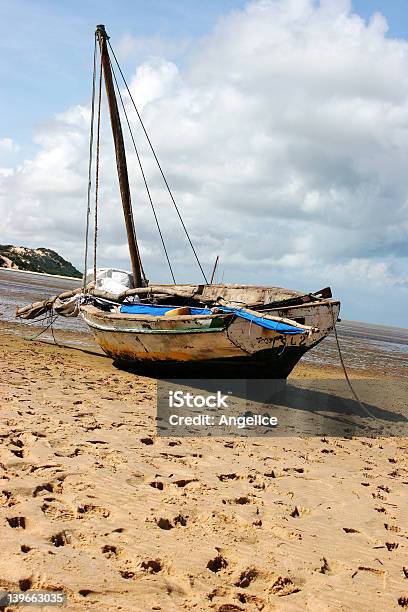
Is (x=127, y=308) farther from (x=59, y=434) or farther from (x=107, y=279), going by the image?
(x=59, y=434)

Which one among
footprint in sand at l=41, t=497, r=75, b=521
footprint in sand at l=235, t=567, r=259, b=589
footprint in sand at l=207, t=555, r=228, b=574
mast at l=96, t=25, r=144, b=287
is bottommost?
footprint in sand at l=235, t=567, r=259, b=589

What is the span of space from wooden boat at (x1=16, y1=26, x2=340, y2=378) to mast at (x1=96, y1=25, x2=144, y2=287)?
2030mm

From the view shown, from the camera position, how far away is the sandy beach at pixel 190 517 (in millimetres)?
3160

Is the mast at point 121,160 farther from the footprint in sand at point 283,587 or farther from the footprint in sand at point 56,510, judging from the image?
the footprint in sand at point 283,587

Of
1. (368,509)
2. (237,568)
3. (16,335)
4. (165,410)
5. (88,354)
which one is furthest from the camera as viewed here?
(16,335)

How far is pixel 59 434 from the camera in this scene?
5.74 m

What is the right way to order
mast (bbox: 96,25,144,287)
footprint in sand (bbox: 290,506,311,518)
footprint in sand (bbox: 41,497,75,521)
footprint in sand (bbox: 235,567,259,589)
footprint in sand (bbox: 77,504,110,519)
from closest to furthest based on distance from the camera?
footprint in sand (bbox: 235,567,259,589) → footprint in sand (bbox: 41,497,75,521) → footprint in sand (bbox: 77,504,110,519) → footprint in sand (bbox: 290,506,311,518) → mast (bbox: 96,25,144,287)

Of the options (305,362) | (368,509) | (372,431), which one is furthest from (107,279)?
(368,509)

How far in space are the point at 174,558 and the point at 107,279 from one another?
12509mm
